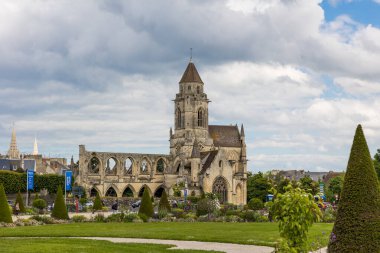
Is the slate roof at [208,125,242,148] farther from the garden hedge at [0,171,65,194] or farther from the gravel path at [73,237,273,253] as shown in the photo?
the gravel path at [73,237,273,253]

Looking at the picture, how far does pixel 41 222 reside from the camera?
35594mm

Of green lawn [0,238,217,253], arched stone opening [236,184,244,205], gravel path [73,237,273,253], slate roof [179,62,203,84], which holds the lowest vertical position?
gravel path [73,237,273,253]

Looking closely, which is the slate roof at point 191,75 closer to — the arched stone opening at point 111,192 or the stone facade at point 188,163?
the stone facade at point 188,163

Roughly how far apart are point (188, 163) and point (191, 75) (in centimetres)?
1512

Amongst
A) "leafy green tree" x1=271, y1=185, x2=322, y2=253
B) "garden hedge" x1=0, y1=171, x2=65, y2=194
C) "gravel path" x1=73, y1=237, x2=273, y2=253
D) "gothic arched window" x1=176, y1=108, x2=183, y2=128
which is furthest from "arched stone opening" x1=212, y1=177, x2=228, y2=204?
"leafy green tree" x1=271, y1=185, x2=322, y2=253

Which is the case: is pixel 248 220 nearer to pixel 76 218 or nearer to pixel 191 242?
pixel 76 218

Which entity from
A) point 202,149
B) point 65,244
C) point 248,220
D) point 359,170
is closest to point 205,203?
point 248,220

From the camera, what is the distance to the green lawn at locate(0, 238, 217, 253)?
18.8 m

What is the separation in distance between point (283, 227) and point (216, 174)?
233 ft

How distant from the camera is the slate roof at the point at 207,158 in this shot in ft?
276

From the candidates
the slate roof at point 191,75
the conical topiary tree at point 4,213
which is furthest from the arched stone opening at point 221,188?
the conical topiary tree at point 4,213

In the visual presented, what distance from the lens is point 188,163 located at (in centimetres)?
8812

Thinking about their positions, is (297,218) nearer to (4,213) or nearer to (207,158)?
(4,213)

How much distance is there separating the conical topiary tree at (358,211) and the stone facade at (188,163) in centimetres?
6585
